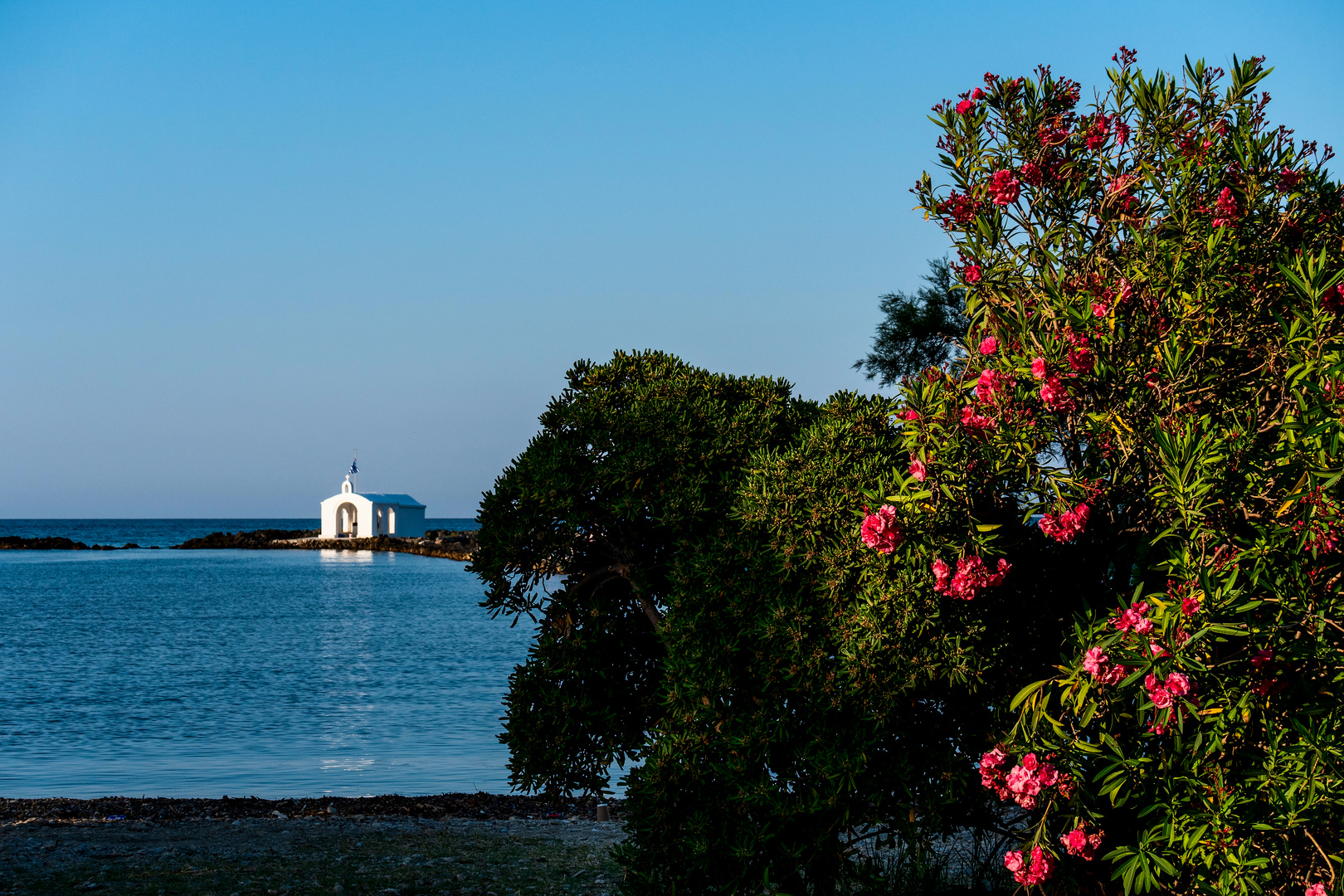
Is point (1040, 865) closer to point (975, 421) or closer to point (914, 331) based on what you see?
point (975, 421)

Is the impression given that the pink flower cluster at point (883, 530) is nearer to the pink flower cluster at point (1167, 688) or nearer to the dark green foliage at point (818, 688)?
the dark green foliage at point (818, 688)

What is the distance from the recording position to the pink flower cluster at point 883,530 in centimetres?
464

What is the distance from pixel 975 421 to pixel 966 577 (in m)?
0.74

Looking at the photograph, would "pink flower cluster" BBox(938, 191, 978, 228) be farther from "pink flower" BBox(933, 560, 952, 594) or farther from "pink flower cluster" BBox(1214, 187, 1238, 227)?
"pink flower" BBox(933, 560, 952, 594)

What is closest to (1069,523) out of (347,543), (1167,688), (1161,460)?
(1161,460)

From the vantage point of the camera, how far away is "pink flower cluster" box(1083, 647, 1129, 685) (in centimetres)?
394

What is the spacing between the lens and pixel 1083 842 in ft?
14.5

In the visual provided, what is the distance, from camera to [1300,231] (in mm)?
4734

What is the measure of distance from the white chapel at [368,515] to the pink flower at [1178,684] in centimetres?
9941

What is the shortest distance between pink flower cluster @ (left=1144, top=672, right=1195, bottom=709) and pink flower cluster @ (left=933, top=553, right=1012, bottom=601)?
96 centimetres

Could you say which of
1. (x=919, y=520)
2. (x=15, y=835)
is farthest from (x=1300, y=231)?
(x=15, y=835)

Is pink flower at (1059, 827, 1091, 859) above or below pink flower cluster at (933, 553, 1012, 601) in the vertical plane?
below

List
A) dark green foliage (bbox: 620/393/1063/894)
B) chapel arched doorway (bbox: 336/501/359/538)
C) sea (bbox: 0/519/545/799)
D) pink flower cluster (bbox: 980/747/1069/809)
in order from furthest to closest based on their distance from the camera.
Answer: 1. chapel arched doorway (bbox: 336/501/359/538)
2. sea (bbox: 0/519/545/799)
3. dark green foliage (bbox: 620/393/1063/894)
4. pink flower cluster (bbox: 980/747/1069/809)

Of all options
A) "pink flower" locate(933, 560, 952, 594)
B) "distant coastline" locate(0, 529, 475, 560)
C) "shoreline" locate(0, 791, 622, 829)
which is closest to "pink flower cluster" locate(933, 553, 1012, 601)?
"pink flower" locate(933, 560, 952, 594)
